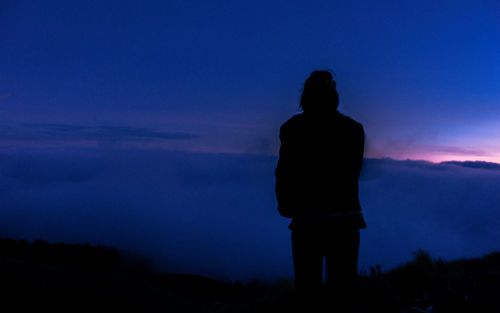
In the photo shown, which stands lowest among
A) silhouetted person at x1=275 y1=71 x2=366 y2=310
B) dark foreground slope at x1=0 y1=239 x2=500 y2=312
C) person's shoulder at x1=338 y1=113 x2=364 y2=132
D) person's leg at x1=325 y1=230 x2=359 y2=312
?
dark foreground slope at x1=0 y1=239 x2=500 y2=312

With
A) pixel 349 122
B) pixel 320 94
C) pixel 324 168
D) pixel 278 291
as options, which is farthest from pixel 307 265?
pixel 278 291

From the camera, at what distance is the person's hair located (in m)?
2.04

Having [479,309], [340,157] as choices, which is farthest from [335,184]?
[479,309]

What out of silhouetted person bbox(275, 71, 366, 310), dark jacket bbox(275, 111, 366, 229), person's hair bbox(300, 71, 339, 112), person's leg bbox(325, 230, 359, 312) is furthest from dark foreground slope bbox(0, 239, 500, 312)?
person's hair bbox(300, 71, 339, 112)

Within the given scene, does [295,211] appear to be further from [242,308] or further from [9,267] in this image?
[9,267]

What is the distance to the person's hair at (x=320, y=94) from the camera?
2035mm

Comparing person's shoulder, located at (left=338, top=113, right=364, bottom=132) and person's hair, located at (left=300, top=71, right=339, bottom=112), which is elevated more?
person's hair, located at (left=300, top=71, right=339, bottom=112)

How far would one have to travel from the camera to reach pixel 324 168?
2.04 meters

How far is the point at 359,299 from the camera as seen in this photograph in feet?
16.1

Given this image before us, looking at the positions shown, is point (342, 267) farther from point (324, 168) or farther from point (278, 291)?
point (278, 291)

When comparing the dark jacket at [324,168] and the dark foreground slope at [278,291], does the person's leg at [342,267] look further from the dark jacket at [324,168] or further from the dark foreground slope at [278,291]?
the dark foreground slope at [278,291]

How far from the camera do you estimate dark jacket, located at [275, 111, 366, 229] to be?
2.01m

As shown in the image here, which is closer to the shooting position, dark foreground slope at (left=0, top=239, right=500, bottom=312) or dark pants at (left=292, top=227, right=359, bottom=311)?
dark pants at (left=292, top=227, right=359, bottom=311)

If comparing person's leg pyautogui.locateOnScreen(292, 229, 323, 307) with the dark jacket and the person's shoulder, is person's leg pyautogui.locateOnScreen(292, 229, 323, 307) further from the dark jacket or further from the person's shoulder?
the person's shoulder
